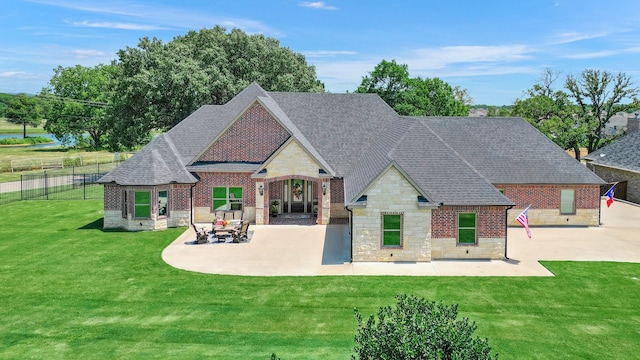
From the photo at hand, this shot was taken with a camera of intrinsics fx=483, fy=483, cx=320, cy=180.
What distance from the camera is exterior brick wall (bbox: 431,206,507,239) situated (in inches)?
817

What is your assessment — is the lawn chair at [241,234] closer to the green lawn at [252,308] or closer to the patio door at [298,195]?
the green lawn at [252,308]

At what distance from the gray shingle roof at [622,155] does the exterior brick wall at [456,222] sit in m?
19.3

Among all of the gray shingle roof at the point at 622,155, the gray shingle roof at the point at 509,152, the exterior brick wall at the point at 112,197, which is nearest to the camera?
the exterior brick wall at the point at 112,197

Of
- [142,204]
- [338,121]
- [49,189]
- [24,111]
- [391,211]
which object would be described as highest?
[24,111]

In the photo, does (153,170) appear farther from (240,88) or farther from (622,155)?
(622,155)

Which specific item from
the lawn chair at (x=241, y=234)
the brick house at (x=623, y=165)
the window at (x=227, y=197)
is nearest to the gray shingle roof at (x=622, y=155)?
the brick house at (x=623, y=165)

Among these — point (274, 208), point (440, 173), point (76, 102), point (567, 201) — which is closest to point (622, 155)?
point (567, 201)

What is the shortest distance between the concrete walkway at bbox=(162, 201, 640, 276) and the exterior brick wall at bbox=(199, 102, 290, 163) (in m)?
4.26

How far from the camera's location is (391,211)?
20.1 metres

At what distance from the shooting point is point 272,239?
79.3 ft

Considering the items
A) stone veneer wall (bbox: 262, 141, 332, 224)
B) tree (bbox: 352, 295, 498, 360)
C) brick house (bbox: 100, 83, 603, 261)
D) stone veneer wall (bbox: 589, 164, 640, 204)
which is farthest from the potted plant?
stone veneer wall (bbox: 589, 164, 640, 204)

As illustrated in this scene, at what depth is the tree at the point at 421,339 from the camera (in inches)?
269

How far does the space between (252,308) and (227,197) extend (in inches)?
529

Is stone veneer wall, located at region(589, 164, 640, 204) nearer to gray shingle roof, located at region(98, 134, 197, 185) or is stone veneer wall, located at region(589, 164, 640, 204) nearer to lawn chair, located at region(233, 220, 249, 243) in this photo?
lawn chair, located at region(233, 220, 249, 243)
